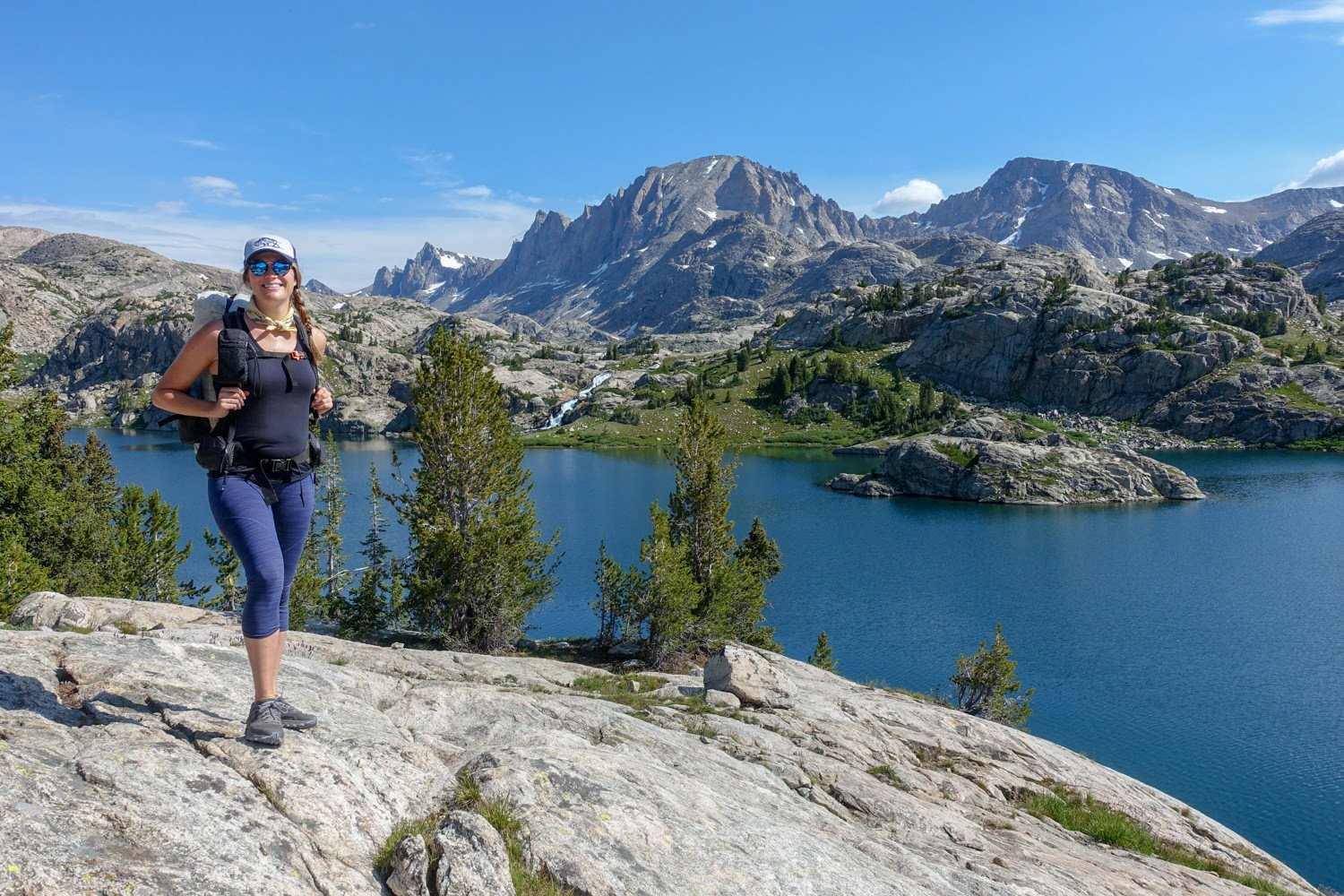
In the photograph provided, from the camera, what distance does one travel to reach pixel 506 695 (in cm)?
1429

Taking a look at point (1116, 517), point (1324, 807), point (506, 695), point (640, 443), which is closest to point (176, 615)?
point (506, 695)

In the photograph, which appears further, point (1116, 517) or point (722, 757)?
point (1116, 517)

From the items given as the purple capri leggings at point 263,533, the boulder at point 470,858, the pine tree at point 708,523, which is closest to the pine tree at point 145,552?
the pine tree at point 708,523

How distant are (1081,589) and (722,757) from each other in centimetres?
7141

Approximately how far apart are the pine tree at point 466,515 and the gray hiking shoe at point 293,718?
2491 cm

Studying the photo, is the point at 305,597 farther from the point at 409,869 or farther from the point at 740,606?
the point at 409,869

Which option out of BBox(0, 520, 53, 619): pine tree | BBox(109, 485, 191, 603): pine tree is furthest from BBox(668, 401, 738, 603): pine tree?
BBox(109, 485, 191, 603): pine tree

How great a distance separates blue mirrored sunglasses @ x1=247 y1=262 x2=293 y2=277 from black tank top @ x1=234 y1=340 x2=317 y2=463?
86 cm

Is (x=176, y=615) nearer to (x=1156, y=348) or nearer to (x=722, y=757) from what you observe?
(x=722, y=757)

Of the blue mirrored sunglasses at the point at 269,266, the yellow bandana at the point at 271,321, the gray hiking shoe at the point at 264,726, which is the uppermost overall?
the blue mirrored sunglasses at the point at 269,266

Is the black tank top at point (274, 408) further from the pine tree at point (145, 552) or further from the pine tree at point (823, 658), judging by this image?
the pine tree at point (145, 552)

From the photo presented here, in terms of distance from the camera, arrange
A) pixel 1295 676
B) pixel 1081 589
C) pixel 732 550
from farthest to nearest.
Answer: pixel 1081 589 → pixel 1295 676 → pixel 732 550

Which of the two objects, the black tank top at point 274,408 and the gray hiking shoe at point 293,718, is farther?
the gray hiking shoe at point 293,718

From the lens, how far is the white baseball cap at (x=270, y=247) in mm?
8438
